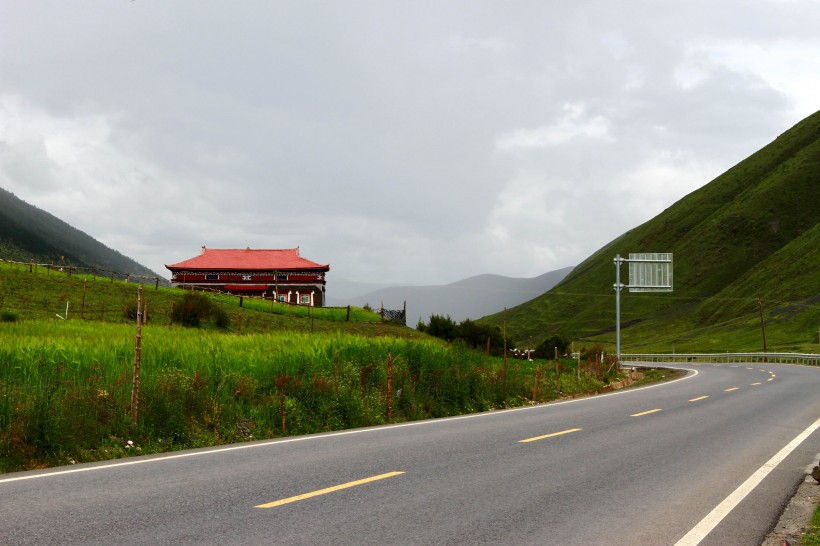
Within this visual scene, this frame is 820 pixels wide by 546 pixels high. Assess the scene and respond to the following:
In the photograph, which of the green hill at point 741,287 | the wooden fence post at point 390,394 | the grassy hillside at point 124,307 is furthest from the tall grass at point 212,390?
the green hill at point 741,287

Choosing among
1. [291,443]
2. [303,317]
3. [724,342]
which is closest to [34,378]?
[291,443]

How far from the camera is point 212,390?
44.7 feet

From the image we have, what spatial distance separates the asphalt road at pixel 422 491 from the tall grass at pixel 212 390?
50.2 inches

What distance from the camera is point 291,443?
11.3 meters

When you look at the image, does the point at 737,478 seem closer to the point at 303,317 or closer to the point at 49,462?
the point at 49,462

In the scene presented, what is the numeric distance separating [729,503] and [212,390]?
9.19 metres

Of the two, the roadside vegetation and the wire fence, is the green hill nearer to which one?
the wire fence

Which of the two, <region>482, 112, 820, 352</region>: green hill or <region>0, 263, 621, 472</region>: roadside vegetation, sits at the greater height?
<region>482, 112, 820, 352</region>: green hill

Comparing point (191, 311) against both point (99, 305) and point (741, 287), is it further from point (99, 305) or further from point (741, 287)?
point (741, 287)

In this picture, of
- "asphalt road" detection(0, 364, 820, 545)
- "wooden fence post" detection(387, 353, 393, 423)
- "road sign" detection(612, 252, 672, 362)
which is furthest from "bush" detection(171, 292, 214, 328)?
"asphalt road" detection(0, 364, 820, 545)

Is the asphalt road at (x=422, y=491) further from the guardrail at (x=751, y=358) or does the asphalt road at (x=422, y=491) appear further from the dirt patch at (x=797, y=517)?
the guardrail at (x=751, y=358)

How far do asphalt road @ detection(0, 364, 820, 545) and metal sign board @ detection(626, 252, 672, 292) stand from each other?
46211mm

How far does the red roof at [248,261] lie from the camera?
287ft

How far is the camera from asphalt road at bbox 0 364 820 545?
A: 600 cm
